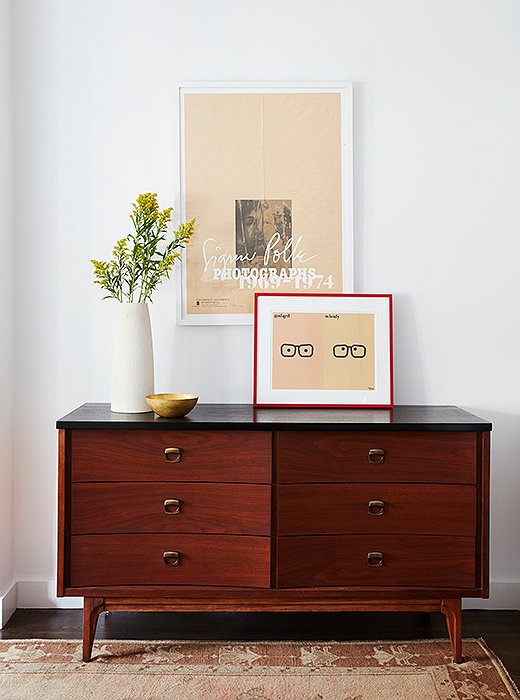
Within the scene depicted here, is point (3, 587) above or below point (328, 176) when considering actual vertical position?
below

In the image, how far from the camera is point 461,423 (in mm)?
2379

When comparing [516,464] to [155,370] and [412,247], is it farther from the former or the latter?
[155,370]

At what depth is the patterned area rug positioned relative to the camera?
223cm

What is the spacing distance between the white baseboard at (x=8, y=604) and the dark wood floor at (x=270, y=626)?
0.08ft

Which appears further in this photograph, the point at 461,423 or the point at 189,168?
the point at 189,168

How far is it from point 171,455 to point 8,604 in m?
0.95

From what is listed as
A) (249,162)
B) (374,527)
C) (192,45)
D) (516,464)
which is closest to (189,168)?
(249,162)

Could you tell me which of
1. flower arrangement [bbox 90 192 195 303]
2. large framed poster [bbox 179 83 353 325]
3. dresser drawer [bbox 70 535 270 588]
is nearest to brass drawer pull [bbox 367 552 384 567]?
dresser drawer [bbox 70 535 270 588]

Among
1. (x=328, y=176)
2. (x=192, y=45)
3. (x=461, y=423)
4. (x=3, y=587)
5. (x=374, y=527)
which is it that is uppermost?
(x=192, y=45)

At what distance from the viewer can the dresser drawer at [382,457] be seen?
2.38m

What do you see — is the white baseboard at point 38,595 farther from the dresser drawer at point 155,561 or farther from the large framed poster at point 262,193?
the large framed poster at point 262,193

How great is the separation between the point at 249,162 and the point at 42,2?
0.98 m

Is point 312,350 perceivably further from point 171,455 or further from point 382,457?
point 171,455

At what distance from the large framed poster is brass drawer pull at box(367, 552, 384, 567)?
98 centimetres
